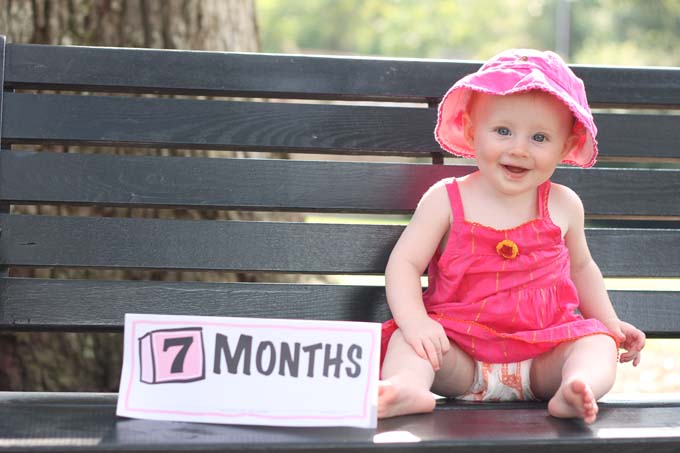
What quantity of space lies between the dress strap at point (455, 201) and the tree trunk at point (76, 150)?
4.04 feet

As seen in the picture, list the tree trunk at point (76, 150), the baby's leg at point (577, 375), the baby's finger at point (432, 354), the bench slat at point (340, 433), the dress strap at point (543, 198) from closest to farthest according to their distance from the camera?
the bench slat at point (340, 433), the baby's leg at point (577, 375), the baby's finger at point (432, 354), the dress strap at point (543, 198), the tree trunk at point (76, 150)

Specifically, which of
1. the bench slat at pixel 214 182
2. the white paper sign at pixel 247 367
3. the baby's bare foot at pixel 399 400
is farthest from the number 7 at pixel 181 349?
the bench slat at pixel 214 182

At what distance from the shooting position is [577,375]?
2.13 m

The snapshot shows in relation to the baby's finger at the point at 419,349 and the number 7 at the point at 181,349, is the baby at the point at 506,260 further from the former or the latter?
the number 7 at the point at 181,349

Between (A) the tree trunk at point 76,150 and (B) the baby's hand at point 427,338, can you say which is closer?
(B) the baby's hand at point 427,338

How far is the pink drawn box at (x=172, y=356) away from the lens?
192 centimetres

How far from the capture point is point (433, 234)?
2.43 metres

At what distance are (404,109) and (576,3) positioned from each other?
1645 inches

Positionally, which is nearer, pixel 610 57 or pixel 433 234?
pixel 433 234

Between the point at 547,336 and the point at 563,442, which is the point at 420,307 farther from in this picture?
the point at 563,442

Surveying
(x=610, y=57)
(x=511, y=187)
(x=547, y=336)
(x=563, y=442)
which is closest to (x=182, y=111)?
(x=511, y=187)

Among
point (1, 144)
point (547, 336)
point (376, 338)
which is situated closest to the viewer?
point (376, 338)

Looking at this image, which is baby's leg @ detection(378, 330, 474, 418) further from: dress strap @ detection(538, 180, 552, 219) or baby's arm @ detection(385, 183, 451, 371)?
dress strap @ detection(538, 180, 552, 219)

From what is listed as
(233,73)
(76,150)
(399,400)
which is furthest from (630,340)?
(76,150)
